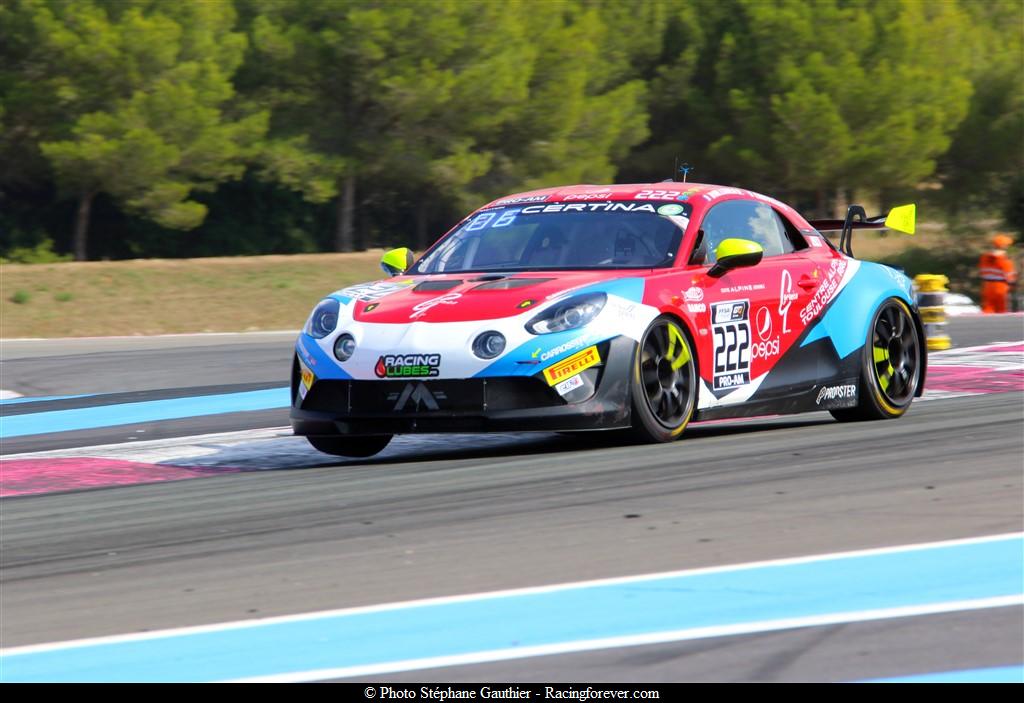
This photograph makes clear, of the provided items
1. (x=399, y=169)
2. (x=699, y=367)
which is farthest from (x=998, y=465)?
(x=399, y=169)

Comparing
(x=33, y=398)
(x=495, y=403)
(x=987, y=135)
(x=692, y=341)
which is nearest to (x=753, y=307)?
(x=692, y=341)

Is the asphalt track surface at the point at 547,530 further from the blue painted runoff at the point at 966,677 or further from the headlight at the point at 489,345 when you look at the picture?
the headlight at the point at 489,345

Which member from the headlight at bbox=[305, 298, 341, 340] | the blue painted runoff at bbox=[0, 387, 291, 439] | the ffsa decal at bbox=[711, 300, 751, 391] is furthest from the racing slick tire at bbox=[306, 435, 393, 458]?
the blue painted runoff at bbox=[0, 387, 291, 439]

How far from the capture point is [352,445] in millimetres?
8945

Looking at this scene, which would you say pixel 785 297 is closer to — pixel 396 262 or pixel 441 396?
pixel 396 262

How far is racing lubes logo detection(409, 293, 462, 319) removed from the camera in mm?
8125

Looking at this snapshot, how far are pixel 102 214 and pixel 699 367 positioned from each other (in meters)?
37.7

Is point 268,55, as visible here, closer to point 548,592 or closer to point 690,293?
point 690,293

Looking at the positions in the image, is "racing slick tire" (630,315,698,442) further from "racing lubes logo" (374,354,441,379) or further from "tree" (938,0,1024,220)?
"tree" (938,0,1024,220)

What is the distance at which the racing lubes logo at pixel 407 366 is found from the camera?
→ 25.9 ft

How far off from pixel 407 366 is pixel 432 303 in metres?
0.42

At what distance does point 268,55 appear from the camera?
142ft

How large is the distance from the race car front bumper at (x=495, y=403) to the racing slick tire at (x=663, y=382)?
10cm

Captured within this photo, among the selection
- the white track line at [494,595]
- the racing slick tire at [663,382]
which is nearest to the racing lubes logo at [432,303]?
the racing slick tire at [663,382]
